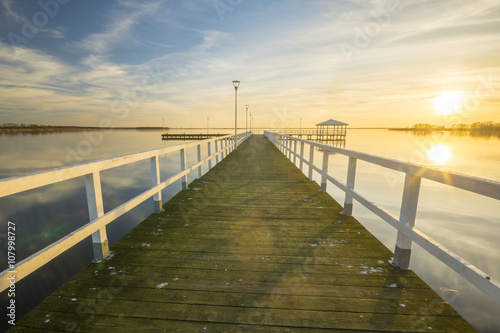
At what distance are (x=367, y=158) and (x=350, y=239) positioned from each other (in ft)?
3.89

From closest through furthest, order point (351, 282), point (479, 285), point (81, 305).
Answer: point (479, 285)
point (81, 305)
point (351, 282)

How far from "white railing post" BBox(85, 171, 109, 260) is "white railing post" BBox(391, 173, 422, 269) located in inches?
126

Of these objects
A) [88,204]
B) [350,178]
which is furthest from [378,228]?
[88,204]

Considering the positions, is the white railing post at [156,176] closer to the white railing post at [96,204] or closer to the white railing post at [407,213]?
the white railing post at [96,204]

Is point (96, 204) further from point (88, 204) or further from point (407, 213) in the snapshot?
point (407, 213)

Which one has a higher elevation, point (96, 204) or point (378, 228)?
point (96, 204)

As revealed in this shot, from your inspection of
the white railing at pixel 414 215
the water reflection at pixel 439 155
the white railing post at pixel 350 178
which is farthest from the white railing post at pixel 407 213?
the water reflection at pixel 439 155

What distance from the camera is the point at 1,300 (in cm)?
518

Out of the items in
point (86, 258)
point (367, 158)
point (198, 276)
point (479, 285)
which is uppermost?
point (367, 158)

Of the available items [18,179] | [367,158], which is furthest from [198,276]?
[367,158]

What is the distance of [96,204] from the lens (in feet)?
7.88

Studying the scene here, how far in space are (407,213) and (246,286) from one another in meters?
1.84

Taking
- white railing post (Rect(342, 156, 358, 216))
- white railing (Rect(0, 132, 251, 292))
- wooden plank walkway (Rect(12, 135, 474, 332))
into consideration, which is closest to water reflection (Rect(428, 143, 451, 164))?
white railing post (Rect(342, 156, 358, 216))

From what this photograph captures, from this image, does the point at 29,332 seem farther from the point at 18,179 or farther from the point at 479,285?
the point at 479,285
